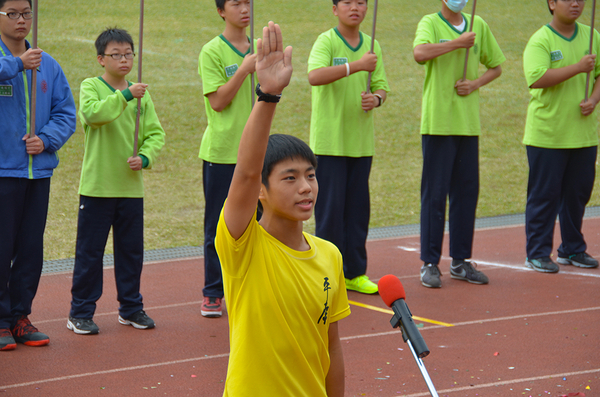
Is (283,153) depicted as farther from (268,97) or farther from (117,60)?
(117,60)

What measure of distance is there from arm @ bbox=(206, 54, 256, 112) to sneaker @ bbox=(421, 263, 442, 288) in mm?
2265

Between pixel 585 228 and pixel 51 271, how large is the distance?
5.96 meters

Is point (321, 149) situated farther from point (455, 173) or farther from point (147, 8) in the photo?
point (147, 8)

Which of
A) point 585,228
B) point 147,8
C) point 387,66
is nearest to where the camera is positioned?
point 585,228

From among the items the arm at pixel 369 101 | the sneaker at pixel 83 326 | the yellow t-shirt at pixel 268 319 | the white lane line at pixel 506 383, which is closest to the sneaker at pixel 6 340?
the sneaker at pixel 83 326

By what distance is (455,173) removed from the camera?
6.33 meters

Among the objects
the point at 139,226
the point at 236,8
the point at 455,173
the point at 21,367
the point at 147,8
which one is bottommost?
the point at 21,367

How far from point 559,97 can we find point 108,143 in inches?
154

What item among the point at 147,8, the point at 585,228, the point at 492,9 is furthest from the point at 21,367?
the point at 492,9

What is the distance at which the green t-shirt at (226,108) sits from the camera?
536 centimetres

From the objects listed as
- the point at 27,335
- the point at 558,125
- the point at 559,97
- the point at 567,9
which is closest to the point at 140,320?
the point at 27,335

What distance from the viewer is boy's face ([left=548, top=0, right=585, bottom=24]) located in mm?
6391

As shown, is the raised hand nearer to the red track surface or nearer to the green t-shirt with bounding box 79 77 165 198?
the red track surface

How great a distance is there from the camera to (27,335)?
488cm
